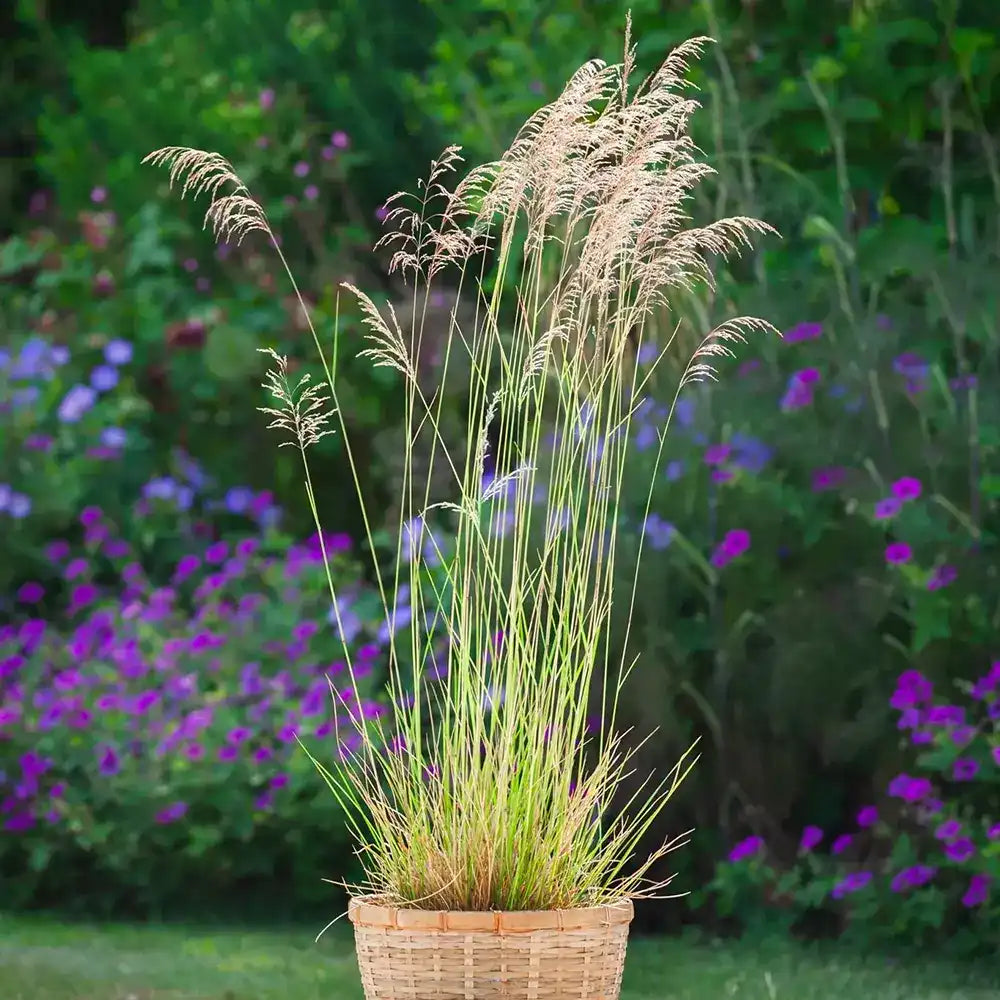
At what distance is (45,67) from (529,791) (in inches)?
231

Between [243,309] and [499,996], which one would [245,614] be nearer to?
[243,309]

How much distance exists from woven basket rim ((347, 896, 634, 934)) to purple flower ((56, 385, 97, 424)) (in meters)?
3.34

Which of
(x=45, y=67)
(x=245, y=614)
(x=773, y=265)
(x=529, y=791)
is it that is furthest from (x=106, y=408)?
(x=529, y=791)

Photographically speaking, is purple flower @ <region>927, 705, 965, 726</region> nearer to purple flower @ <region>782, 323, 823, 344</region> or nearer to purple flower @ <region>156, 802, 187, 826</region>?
purple flower @ <region>782, 323, 823, 344</region>

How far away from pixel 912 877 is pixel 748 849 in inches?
15.8

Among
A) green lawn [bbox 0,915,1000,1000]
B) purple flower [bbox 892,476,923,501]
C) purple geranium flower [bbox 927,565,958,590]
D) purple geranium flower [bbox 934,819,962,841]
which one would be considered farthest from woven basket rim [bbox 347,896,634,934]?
purple flower [bbox 892,476,923,501]

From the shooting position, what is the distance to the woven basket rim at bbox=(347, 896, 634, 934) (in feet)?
7.75

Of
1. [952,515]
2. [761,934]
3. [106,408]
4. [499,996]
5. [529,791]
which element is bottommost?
[761,934]

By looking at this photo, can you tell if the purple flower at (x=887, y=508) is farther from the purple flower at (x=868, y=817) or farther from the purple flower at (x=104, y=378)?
the purple flower at (x=104, y=378)

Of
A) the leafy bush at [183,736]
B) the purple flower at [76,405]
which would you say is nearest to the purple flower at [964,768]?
the leafy bush at [183,736]

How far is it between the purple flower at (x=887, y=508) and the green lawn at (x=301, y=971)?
3.47 ft

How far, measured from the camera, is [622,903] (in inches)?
98.2

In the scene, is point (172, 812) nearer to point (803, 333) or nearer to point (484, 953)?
point (803, 333)

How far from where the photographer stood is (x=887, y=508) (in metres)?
4.21
